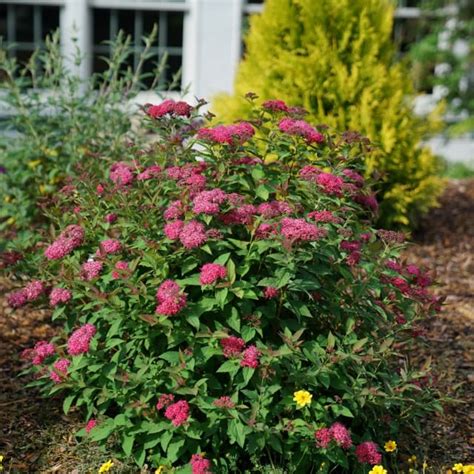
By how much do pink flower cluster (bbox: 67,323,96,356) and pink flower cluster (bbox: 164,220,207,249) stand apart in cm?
41

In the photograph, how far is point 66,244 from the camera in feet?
8.83

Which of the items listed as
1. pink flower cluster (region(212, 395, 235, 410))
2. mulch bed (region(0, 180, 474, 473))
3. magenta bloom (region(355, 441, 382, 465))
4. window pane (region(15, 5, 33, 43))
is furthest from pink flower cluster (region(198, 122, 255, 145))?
window pane (region(15, 5, 33, 43))

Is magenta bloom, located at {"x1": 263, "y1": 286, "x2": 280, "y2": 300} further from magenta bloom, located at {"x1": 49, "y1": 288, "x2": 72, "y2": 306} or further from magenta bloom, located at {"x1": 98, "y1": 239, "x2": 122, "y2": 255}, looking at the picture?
magenta bloom, located at {"x1": 49, "y1": 288, "x2": 72, "y2": 306}

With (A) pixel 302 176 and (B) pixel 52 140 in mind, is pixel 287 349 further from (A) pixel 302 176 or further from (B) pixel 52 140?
(B) pixel 52 140

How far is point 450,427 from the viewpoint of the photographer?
3.29 m

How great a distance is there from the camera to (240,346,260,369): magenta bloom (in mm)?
2443

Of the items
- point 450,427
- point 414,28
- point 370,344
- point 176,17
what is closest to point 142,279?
point 370,344

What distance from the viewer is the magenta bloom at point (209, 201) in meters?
2.50

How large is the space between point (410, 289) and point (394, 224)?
2.46m

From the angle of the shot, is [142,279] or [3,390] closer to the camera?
[142,279]

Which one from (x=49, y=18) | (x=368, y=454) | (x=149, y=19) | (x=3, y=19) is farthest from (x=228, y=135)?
(x=3, y=19)

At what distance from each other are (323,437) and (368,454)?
0.67 feet

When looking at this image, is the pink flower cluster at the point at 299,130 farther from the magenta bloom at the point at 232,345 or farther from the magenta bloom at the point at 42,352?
the magenta bloom at the point at 42,352

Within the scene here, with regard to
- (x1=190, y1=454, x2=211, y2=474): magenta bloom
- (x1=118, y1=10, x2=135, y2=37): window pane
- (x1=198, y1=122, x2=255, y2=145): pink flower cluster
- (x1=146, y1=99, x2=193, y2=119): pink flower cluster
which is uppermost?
(x1=146, y1=99, x2=193, y2=119): pink flower cluster
